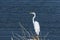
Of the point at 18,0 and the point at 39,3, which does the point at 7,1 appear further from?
the point at 39,3

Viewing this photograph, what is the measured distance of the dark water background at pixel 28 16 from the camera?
8.32 meters

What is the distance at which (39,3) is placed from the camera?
8.50 m

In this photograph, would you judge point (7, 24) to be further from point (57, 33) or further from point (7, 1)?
point (57, 33)

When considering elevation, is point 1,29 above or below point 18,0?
below

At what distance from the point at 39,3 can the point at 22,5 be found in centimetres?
43

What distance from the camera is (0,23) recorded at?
837cm

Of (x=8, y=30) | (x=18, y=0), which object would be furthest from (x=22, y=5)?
(x=8, y=30)

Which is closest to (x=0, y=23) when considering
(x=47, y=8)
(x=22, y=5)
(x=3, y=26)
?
(x=3, y=26)

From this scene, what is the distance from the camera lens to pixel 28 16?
8375mm

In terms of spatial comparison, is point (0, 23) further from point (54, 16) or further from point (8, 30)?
point (54, 16)

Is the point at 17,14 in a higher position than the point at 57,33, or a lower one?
higher

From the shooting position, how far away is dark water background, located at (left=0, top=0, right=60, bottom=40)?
832cm

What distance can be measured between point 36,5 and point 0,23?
3.23 feet

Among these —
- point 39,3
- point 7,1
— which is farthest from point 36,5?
A: point 7,1
